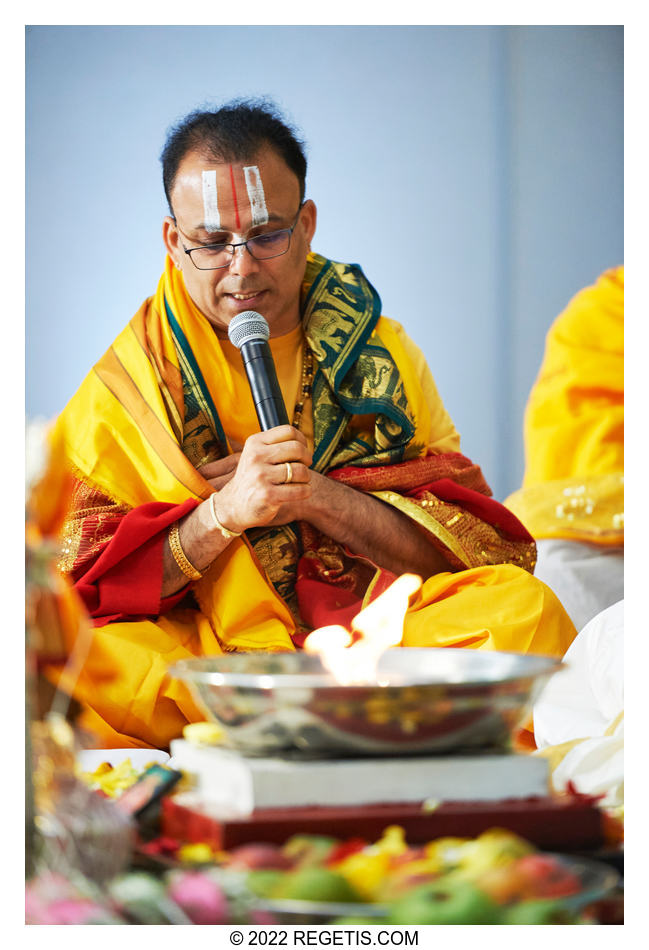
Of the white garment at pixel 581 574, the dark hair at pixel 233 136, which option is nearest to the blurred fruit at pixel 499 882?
the dark hair at pixel 233 136

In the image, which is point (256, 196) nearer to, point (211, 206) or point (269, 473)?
point (211, 206)

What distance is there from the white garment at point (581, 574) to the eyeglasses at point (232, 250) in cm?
118

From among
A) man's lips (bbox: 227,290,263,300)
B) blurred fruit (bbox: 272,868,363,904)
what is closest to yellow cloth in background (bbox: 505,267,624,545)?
man's lips (bbox: 227,290,263,300)

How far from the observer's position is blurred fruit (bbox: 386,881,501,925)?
645mm

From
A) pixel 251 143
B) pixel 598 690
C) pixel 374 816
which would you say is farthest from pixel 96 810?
pixel 251 143

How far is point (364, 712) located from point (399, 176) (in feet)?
11.1

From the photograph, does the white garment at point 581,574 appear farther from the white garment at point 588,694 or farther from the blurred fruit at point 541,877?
the blurred fruit at point 541,877

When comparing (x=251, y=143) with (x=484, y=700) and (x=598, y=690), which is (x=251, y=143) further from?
(x=484, y=700)

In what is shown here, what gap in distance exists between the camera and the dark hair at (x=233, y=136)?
1.71 metres

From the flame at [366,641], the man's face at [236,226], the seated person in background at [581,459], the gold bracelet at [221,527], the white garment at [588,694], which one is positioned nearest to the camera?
the flame at [366,641]

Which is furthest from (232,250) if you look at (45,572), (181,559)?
(45,572)

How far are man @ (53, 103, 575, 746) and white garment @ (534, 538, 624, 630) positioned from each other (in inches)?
26.5

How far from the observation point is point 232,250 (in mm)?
1691
